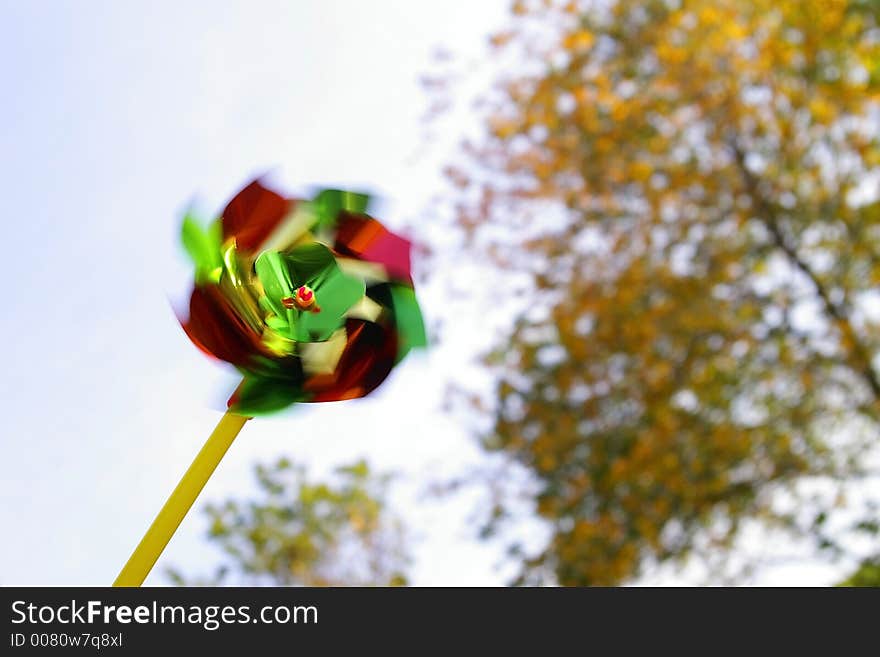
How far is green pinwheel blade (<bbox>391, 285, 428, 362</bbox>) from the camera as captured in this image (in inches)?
47.4

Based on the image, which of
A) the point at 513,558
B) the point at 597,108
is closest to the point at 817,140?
the point at 597,108

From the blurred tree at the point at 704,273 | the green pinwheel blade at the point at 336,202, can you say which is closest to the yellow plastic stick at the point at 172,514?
the green pinwheel blade at the point at 336,202

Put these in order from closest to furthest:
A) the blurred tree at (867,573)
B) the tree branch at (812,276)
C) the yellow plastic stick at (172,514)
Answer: the yellow plastic stick at (172,514) → the blurred tree at (867,573) → the tree branch at (812,276)

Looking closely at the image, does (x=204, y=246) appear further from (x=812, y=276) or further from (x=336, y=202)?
Result: (x=812, y=276)

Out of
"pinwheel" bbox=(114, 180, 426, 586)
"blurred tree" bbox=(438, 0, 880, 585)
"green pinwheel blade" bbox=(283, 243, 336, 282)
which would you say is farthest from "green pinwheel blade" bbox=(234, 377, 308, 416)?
"blurred tree" bbox=(438, 0, 880, 585)

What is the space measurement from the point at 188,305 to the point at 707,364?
5836 mm

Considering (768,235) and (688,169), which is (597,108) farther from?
(768,235)

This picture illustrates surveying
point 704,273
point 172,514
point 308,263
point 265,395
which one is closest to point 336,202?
point 308,263

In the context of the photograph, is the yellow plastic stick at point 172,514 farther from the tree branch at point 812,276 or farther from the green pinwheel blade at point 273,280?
the tree branch at point 812,276

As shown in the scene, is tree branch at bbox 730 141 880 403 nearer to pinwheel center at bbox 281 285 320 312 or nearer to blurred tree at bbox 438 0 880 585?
blurred tree at bbox 438 0 880 585

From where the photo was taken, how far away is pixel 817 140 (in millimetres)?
6512

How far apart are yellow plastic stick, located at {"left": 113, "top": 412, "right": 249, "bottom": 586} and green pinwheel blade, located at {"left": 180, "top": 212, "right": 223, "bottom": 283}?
0.74 feet

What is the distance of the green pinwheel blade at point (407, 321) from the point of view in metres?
1.21
